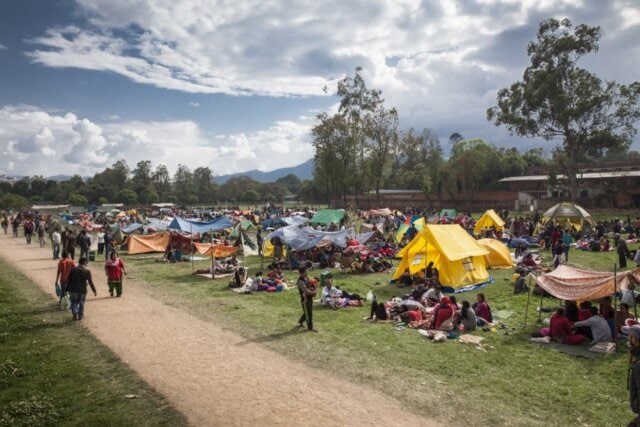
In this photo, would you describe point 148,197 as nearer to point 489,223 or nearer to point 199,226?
point 199,226

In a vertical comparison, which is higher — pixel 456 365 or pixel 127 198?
pixel 127 198

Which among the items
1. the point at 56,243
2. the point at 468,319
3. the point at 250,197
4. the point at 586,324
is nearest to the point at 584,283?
the point at 586,324

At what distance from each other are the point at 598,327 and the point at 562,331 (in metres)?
0.68

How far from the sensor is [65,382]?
7.64 meters

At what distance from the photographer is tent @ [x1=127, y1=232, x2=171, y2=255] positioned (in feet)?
82.0

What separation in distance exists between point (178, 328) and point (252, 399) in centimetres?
457

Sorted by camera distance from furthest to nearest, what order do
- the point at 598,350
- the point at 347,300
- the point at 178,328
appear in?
the point at 347,300, the point at 178,328, the point at 598,350

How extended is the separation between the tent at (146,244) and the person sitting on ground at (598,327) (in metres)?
20.7

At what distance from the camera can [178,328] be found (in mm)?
10875

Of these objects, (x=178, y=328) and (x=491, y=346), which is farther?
(x=178, y=328)

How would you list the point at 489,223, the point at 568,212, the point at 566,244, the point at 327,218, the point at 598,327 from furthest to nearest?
1. the point at 327,218
2. the point at 489,223
3. the point at 568,212
4. the point at 566,244
5. the point at 598,327

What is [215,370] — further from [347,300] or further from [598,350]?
[598,350]

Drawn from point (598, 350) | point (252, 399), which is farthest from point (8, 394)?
point (598, 350)

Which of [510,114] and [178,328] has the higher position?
[510,114]
